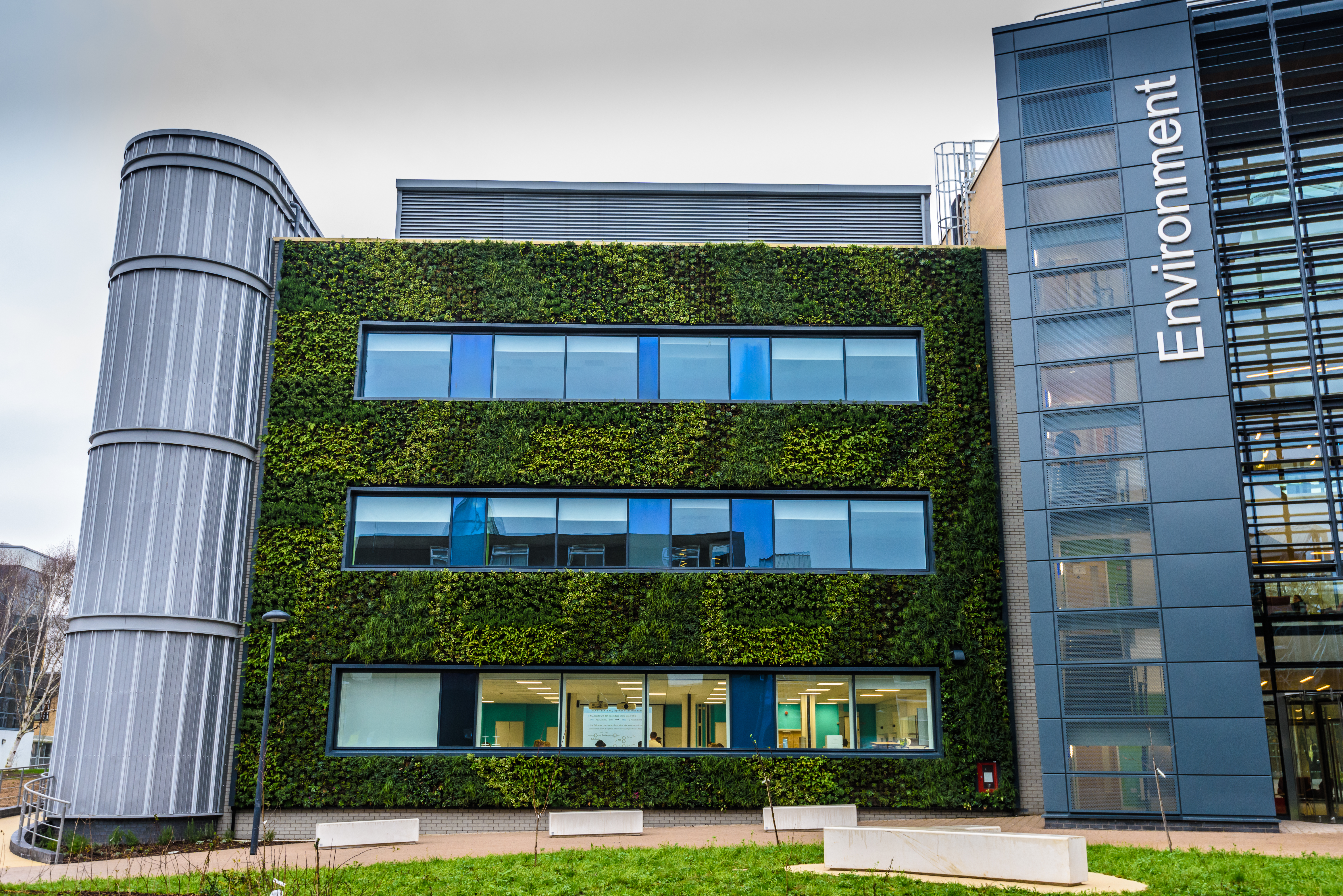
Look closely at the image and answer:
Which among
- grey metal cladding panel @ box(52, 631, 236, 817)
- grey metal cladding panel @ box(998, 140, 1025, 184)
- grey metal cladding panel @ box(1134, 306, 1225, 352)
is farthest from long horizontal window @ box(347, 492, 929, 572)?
grey metal cladding panel @ box(998, 140, 1025, 184)

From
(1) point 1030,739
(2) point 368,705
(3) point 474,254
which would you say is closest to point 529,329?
(3) point 474,254

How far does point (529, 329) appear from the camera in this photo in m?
25.1

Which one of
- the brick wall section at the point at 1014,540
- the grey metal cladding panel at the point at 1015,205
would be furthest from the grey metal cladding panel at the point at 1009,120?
the brick wall section at the point at 1014,540

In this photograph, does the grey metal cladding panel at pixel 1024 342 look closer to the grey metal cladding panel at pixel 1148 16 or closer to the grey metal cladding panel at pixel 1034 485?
the grey metal cladding panel at pixel 1034 485

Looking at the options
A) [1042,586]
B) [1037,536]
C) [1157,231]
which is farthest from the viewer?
[1157,231]

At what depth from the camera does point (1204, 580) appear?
66.2ft

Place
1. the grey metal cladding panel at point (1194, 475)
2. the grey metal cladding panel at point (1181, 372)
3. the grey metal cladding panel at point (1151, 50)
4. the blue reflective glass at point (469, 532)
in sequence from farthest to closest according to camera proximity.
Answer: the blue reflective glass at point (469, 532), the grey metal cladding panel at point (1151, 50), the grey metal cladding panel at point (1181, 372), the grey metal cladding panel at point (1194, 475)

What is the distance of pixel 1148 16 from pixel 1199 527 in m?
10.9

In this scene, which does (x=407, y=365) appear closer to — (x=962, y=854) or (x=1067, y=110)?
(x=1067, y=110)

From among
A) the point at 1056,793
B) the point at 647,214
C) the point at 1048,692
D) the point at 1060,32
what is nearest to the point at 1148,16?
the point at 1060,32

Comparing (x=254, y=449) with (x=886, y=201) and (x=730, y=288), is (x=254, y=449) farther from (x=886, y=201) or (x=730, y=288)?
(x=886, y=201)

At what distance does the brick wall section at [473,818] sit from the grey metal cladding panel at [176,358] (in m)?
8.18

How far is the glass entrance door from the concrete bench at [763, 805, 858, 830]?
9.58 meters

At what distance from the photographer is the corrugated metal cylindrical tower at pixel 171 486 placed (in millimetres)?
21406
